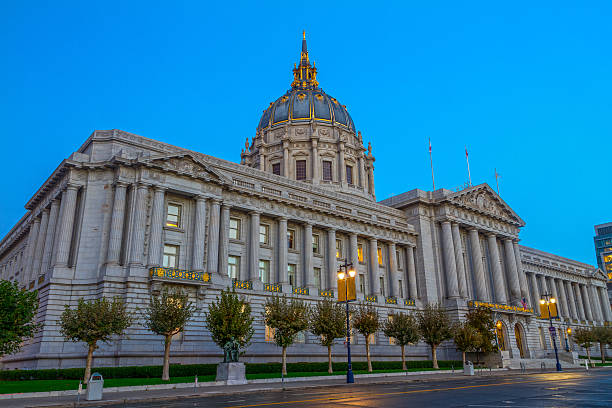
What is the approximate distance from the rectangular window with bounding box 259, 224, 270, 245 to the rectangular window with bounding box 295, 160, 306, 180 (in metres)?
29.1

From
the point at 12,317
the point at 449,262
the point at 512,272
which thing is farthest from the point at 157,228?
the point at 512,272

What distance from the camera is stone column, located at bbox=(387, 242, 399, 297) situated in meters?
59.4

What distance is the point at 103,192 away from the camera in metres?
42.4

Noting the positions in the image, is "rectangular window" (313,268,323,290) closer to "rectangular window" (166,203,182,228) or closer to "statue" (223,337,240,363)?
"rectangular window" (166,203,182,228)

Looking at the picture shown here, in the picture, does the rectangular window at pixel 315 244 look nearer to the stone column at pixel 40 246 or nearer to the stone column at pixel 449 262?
the stone column at pixel 449 262

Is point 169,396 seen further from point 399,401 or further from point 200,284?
point 200,284

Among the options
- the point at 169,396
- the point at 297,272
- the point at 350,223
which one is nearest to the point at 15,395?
the point at 169,396

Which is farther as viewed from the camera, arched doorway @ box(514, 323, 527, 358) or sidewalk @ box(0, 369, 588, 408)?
arched doorway @ box(514, 323, 527, 358)

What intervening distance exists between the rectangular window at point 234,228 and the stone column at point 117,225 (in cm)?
1132

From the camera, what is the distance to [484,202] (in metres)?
69.9

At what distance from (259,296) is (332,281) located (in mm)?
10226

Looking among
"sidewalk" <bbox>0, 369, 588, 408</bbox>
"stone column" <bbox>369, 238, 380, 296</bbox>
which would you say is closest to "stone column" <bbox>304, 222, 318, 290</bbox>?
"stone column" <bbox>369, 238, 380, 296</bbox>

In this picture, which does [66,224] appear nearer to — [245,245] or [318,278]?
[245,245]

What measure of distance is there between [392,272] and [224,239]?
23886 mm
